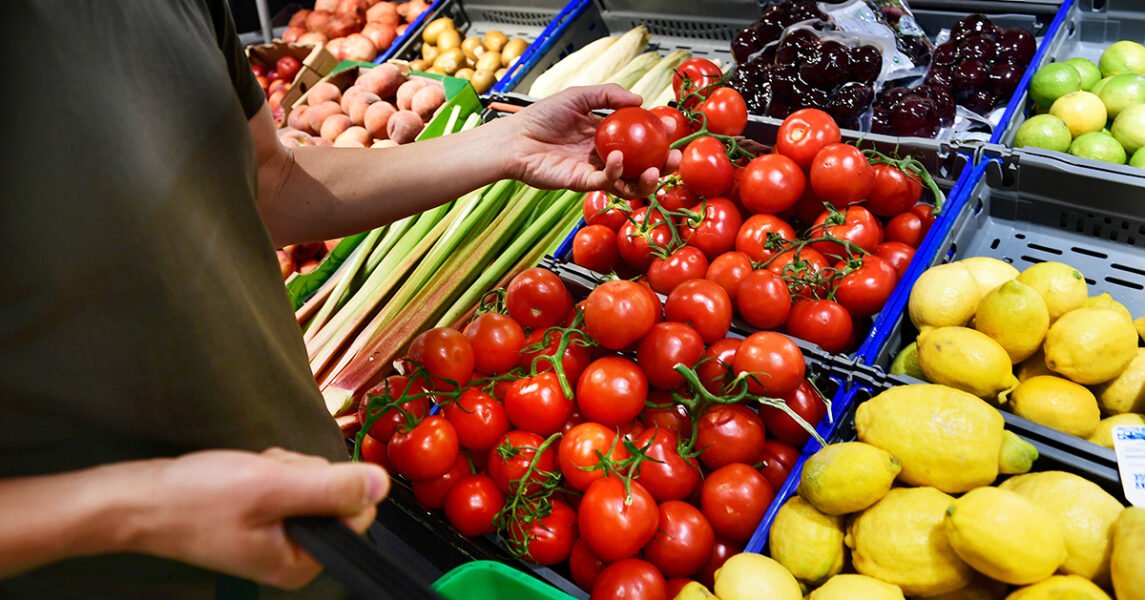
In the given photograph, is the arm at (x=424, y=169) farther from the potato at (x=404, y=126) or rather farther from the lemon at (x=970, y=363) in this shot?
the potato at (x=404, y=126)

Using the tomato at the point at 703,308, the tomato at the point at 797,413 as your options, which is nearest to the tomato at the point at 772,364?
the tomato at the point at 797,413

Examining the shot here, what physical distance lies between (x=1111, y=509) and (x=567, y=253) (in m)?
1.77

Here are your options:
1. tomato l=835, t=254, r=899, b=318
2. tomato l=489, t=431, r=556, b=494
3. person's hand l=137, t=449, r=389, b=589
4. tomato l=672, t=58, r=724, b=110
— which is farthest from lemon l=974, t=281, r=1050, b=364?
person's hand l=137, t=449, r=389, b=589

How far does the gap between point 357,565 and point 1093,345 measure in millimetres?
1647

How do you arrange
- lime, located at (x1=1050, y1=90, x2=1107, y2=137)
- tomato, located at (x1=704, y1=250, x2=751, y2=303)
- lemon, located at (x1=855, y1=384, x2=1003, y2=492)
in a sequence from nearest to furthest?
lemon, located at (x1=855, y1=384, x2=1003, y2=492) → tomato, located at (x1=704, y1=250, x2=751, y2=303) → lime, located at (x1=1050, y1=90, x2=1107, y2=137)

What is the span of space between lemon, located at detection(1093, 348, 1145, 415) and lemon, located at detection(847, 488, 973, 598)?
576 mm

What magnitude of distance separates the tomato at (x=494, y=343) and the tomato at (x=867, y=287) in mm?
947

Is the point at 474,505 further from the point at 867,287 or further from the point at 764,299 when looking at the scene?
the point at 867,287

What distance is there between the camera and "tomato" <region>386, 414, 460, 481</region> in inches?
75.9

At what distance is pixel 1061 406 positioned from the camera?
1594 millimetres

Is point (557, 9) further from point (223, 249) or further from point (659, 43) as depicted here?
point (223, 249)

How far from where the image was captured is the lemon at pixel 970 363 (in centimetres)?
162

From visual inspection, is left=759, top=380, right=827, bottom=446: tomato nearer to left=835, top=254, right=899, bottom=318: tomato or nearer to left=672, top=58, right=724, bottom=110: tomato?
left=835, top=254, right=899, bottom=318: tomato

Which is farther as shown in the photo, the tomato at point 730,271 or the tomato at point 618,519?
the tomato at point 730,271
